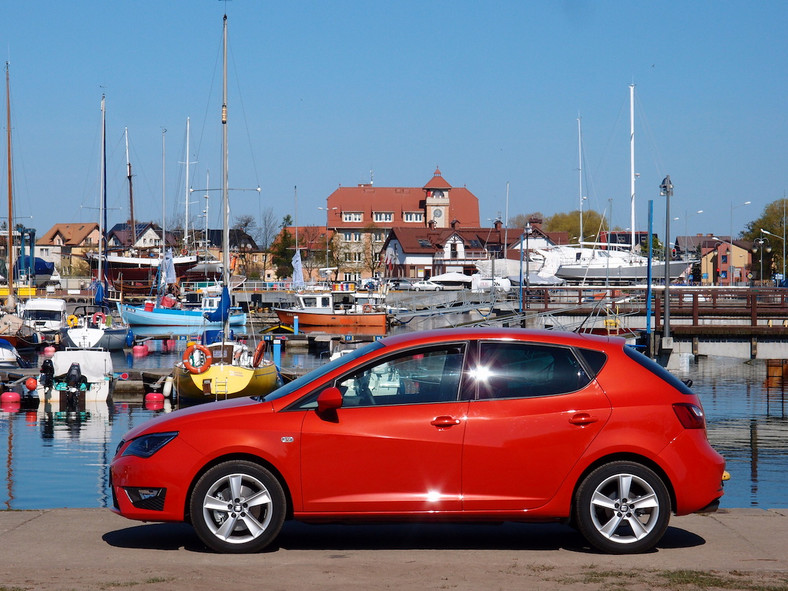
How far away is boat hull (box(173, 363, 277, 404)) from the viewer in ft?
87.4

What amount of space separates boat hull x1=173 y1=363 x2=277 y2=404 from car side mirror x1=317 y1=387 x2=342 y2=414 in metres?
19.4

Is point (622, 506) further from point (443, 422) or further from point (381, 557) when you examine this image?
point (381, 557)

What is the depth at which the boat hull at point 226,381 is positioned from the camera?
87.4 ft

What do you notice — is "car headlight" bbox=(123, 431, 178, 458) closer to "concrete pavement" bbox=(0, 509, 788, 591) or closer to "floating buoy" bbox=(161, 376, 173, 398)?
"concrete pavement" bbox=(0, 509, 788, 591)

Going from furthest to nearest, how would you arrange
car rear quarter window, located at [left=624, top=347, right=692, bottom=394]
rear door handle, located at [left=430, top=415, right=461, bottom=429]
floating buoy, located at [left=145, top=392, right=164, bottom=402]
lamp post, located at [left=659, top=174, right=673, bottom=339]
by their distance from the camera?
lamp post, located at [left=659, top=174, right=673, bottom=339] → floating buoy, located at [left=145, top=392, right=164, bottom=402] → car rear quarter window, located at [left=624, top=347, right=692, bottom=394] → rear door handle, located at [left=430, top=415, right=461, bottom=429]

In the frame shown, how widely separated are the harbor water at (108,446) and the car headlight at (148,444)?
6.29 metres

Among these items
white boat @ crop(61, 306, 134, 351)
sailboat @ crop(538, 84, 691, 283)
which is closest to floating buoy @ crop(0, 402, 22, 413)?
white boat @ crop(61, 306, 134, 351)

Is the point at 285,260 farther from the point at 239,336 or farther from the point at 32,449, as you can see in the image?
the point at 32,449

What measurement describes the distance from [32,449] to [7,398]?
895 cm

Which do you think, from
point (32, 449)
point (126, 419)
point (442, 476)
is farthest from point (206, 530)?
point (126, 419)

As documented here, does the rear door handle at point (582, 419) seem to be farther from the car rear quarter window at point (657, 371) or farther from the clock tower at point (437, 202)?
the clock tower at point (437, 202)

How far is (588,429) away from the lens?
24.1 feet

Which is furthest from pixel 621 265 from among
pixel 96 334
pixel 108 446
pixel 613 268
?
pixel 108 446

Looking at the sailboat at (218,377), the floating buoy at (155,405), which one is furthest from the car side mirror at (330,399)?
the floating buoy at (155,405)
